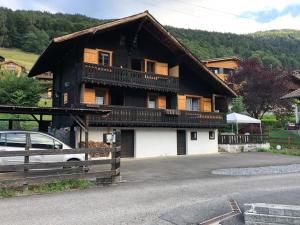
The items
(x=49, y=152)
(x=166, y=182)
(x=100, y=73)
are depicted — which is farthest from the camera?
(x=100, y=73)

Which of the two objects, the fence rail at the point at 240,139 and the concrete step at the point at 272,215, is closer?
the concrete step at the point at 272,215

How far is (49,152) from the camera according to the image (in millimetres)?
10875

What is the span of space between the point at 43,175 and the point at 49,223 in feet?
14.7

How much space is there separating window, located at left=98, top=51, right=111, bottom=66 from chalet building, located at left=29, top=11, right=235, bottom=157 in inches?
2.8

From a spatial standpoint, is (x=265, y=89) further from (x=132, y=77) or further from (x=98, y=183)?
(x=98, y=183)

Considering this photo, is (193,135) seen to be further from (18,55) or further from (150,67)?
(18,55)

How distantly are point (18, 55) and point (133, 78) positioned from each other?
90.4 m

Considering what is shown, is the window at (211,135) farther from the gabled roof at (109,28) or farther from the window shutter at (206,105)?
the gabled roof at (109,28)

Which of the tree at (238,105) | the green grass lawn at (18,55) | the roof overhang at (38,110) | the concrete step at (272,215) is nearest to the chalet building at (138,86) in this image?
the roof overhang at (38,110)

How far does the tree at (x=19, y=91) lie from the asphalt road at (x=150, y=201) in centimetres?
2750

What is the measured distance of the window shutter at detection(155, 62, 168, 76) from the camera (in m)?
28.1

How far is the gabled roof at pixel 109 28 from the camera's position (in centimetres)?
2283

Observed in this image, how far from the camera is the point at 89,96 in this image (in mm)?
23969

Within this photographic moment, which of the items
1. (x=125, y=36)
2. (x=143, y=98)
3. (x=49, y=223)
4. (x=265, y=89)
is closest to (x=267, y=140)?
(x=265, y=89)
